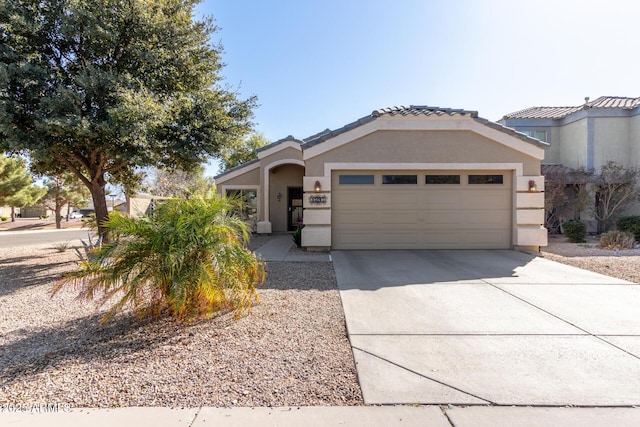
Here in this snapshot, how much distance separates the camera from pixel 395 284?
654 centimetres

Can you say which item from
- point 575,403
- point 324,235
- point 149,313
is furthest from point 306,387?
point 324,235

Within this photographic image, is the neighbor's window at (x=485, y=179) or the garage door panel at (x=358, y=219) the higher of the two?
the neighbor's window at (x=485, y=179)

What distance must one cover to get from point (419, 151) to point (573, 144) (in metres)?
12.3

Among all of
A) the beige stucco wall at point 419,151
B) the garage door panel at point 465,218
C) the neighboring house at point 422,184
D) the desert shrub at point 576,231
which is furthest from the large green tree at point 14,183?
the desert shrub at point 576,231

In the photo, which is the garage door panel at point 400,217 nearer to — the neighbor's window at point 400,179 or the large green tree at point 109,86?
the neighbor's window at point 400,179

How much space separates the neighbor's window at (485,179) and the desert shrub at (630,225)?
24.2 feet

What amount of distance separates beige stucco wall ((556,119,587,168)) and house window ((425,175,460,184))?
10572 millimetres

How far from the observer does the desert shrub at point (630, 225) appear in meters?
13.0

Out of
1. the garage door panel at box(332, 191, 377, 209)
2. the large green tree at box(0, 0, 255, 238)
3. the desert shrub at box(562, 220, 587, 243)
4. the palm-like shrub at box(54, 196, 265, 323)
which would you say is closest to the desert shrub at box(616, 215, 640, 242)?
the desert shrub at box(562, 220, 587, 243)

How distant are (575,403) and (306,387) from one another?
2297 millimetres

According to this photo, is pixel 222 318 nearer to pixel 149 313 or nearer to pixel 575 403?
pixel 149 313

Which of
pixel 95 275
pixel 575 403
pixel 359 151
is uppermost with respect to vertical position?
pixel 359 151

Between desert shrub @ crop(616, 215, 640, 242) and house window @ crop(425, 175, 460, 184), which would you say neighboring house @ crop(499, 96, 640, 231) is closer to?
desert shrub @ crop(616, 215, 640, 242)

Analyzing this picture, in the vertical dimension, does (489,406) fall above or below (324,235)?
below
